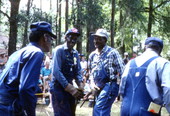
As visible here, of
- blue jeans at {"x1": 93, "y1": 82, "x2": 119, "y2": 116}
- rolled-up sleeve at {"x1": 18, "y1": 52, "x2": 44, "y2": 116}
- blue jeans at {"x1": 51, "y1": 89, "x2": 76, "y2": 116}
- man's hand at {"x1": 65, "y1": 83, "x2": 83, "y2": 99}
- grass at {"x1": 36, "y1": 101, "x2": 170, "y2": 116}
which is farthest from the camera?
grass at {"x1": 36, "y1": 101, "x2": 170, "y2": 116}

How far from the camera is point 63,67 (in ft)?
16.5

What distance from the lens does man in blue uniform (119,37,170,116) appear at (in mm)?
Result: 3648

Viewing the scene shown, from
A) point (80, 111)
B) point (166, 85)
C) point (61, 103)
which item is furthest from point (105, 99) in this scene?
point (80, 111)

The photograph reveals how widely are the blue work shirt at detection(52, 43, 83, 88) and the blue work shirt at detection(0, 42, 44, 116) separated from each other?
6.23 ft

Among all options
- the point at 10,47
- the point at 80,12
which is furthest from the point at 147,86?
the point at 80,12

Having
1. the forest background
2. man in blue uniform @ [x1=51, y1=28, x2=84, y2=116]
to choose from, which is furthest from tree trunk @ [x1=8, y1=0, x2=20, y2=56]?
A: man in blue uniform @ [x1=51, y1=28, x2=84, y2=116]

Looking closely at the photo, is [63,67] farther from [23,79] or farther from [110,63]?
[23,79]

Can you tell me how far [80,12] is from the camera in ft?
Result: 59.9

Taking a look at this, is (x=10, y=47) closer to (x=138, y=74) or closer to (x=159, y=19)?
(x=138, y=74)

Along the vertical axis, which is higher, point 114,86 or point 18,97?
point 18,97

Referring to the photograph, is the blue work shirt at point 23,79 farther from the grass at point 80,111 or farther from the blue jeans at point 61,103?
the grass at point 80,111

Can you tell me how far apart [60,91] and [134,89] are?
1.58 meters

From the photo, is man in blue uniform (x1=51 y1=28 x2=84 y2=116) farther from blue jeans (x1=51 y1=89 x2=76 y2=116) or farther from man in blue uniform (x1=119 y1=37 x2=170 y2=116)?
man in blue uniform (x1=119 y1=37 x2=170 y2=116)

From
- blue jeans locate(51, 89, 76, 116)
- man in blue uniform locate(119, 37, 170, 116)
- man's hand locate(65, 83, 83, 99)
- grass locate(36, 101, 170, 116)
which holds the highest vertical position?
man in blue uniform locate(119, 37, 170, 116)
